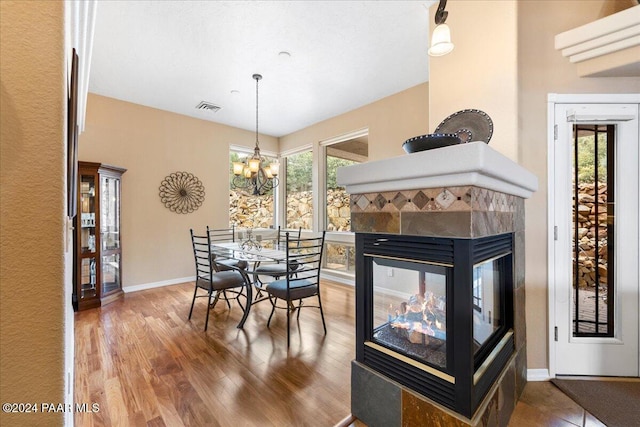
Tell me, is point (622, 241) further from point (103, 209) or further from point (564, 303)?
point (103, 209)

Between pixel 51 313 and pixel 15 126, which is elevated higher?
pixel 15 126

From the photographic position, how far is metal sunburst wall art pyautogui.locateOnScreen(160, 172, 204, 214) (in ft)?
15.5

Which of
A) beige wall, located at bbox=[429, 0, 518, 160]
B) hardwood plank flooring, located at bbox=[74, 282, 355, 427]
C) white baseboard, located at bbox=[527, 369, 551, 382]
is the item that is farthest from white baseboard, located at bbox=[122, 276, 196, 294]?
white baseboard, located at bbox=[527, 369, 551, 382]

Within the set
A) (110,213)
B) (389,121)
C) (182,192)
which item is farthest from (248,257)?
(389,121)

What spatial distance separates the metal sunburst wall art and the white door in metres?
4.97

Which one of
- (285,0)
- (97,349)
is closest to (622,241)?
(285,0)

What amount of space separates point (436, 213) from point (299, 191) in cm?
471

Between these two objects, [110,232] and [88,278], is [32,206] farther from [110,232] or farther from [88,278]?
[110,232]

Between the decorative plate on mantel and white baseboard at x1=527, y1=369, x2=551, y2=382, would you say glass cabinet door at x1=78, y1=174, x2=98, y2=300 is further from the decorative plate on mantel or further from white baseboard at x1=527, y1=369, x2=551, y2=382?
white baseboard at x1=527, y1=369, x2=551, y2=382

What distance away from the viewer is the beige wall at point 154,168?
4168 millimetres

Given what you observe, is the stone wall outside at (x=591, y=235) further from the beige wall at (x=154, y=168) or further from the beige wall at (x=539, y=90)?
the beige wall at (x=154, y=168)

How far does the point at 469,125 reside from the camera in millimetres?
2012

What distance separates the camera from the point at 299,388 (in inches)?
76.1

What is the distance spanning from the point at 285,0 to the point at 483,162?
2170 millimetres
